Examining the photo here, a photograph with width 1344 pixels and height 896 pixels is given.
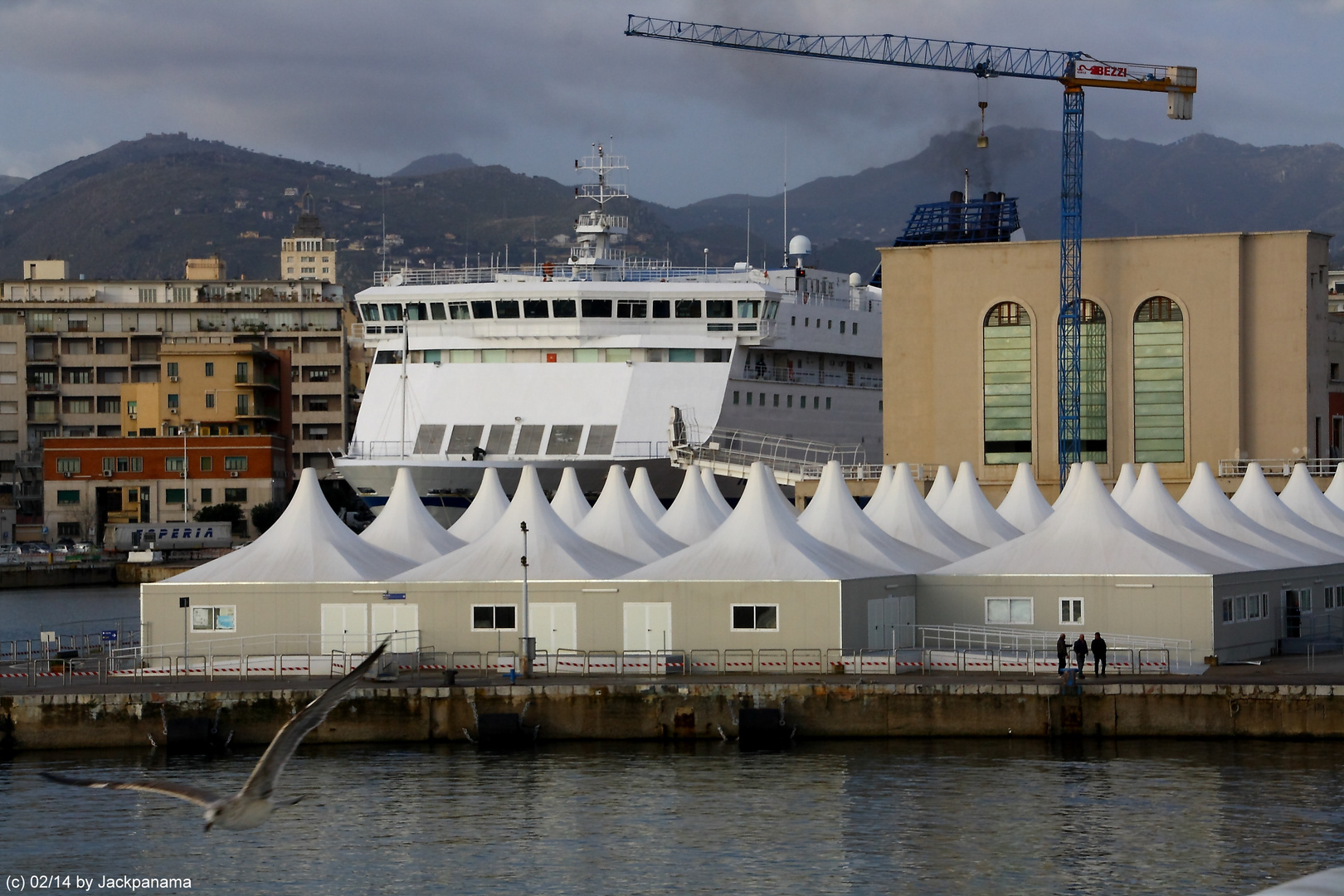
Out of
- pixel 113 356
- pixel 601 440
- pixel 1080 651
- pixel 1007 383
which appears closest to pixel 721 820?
pixel 1080 651

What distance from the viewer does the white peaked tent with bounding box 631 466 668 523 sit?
2109 inches

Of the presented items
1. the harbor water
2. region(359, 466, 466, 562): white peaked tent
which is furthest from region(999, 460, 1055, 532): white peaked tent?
the harbor water

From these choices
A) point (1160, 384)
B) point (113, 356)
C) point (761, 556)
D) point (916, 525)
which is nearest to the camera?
point (761, 556)

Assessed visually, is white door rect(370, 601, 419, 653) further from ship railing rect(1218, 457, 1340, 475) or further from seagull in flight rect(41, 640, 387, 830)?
ship railing rect(1218, 457, 1340, 475)

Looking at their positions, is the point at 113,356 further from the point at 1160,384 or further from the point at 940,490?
the point at 940,490

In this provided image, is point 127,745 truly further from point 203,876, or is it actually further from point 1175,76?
point 1175,76

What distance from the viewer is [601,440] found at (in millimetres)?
77625

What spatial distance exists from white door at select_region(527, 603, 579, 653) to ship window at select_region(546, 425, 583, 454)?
37.9m

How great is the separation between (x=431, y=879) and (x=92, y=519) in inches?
3401

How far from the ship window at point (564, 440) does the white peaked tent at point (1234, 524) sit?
32.3 m

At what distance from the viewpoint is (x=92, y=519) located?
10800 centimetres

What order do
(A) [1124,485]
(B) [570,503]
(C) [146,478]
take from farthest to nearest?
(C) [146,478], (A) [1124,485], (B) [570,503]

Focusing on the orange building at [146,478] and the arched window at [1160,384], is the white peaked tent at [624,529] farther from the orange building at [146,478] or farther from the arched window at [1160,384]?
the orange building at [146,478]

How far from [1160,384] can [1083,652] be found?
35506mm
